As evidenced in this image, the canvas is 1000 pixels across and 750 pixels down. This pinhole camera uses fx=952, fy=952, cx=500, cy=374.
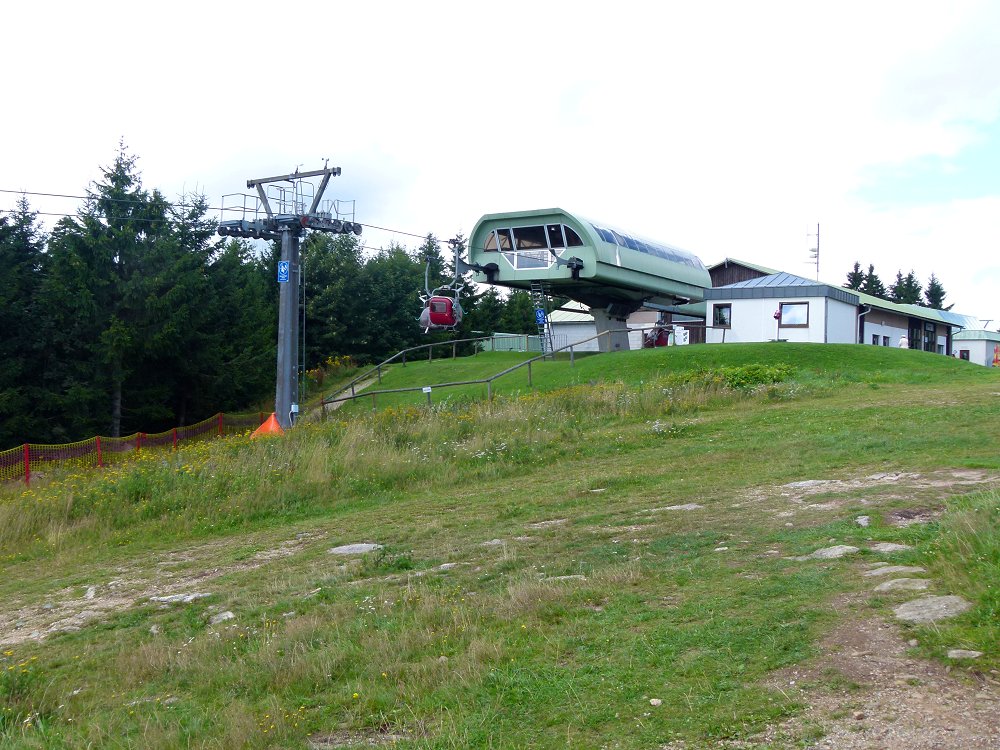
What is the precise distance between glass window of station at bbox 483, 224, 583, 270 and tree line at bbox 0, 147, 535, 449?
12333mm

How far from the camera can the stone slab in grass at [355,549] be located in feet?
34.4

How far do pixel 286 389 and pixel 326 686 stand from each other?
24041 mm

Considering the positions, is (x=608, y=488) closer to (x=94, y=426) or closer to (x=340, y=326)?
(x=94, y=426)

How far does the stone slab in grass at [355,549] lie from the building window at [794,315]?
31.9 metres

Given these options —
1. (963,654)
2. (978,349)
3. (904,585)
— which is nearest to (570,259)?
(904,585)

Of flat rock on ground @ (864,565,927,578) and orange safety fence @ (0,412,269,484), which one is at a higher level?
flat rock on ground @ (864,565,927,578)

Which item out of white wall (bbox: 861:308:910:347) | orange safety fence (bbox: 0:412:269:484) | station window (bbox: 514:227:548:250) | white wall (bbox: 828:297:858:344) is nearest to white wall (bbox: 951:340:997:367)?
white wall (bbox: 861:308:910:347)

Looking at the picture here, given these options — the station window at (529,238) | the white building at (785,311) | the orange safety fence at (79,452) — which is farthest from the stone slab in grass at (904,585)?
the white building at (785,311)

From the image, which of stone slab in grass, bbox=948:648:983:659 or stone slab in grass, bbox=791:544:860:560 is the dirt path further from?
stone slab in grass, bbox=791:544:860:560

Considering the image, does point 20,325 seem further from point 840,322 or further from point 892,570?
point 892,570

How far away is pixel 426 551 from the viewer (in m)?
10.1

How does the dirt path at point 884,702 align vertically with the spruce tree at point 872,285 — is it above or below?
below

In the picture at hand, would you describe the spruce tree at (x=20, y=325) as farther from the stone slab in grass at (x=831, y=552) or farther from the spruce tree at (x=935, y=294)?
the spruce tree at (x=935, y=294)

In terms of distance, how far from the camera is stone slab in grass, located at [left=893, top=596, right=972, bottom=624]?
5734 millimetres
